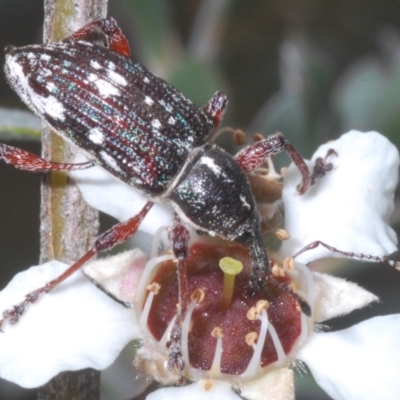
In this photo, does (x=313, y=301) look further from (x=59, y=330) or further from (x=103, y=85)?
(x=103, y=85)

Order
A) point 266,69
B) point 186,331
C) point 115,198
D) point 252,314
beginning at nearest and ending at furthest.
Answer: point 186,331, point 252,314, point 115,198, point 266,69

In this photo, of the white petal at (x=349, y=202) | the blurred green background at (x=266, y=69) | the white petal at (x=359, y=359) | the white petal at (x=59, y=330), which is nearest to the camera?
the white petal at (x=59, y=330)

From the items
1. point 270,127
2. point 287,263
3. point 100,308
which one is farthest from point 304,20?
point 100,308

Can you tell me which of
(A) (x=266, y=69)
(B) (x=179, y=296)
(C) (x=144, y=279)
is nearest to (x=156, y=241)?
(C) (x=144, y=279)

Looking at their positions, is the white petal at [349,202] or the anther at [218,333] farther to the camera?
the white petal at [349,202]

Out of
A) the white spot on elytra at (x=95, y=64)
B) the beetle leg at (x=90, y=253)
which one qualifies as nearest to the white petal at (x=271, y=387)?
the beetle leg at (x=90, y=253)

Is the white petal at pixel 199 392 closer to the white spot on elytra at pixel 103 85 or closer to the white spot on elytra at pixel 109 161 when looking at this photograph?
the white spot on elytra at pixel 109 161
